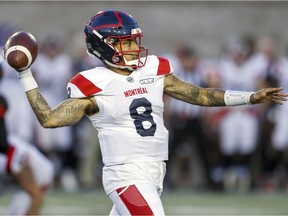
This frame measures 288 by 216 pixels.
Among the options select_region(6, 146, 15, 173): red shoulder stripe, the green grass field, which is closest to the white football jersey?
select_region(6, 146, 15, 173): red shoulder stripe

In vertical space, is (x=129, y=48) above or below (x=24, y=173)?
above

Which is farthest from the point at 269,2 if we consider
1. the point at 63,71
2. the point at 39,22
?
the point at 63,71

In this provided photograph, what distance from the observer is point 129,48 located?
550 centimetres

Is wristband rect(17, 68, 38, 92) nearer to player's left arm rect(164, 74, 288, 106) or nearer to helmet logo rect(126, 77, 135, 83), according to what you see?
helmet logo rect(126, 77, 135, 83)

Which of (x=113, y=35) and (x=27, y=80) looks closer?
(x=27, y=80)

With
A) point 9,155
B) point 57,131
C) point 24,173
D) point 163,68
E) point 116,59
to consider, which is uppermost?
point 116,59

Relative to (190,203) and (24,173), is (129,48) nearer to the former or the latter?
(24,173)

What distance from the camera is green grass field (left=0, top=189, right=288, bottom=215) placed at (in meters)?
9.19

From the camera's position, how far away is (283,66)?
36.8 ft

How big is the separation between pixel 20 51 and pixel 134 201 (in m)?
1.02

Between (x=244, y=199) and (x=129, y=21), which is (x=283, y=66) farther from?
(x=129, y=21)

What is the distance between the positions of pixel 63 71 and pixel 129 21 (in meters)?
5.94

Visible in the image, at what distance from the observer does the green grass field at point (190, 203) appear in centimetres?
919

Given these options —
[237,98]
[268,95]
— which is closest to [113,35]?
[237,98]
